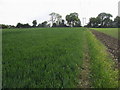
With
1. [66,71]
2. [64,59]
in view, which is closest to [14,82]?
[66,71]

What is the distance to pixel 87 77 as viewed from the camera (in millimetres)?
6738

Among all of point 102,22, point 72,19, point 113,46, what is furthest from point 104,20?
point 113,46

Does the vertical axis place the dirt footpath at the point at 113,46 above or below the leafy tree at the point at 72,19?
below

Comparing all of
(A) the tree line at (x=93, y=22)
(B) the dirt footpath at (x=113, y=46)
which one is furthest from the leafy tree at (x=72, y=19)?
(B) the dirt footpath at (x=113, y=46)

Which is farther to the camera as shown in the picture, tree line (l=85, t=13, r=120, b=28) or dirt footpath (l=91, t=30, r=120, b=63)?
tree line (l=85, t=13, r=120, b=28)

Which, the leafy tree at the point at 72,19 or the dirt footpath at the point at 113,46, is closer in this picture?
the dirt footpath at the point at 113,46

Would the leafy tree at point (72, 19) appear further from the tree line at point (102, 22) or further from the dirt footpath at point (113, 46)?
the dirt footpath at point (113, 46)

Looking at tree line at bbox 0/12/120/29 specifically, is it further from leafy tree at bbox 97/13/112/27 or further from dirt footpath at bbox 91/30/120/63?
dirt footpath at bbox 91/30/120/63

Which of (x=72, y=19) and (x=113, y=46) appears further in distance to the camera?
(x=72, y=19)

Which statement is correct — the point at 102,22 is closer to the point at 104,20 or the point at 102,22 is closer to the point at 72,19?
the point at 104,20

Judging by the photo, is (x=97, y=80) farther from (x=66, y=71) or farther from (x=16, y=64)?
(x=16, y=64)

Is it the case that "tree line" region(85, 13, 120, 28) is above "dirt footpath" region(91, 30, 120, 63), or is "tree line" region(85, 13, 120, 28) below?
above

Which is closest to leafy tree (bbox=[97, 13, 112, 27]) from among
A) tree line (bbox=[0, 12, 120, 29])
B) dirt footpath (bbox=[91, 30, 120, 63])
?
tree line (bbox=[0, 12, 120, 29])

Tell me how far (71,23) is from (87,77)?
127011mm
